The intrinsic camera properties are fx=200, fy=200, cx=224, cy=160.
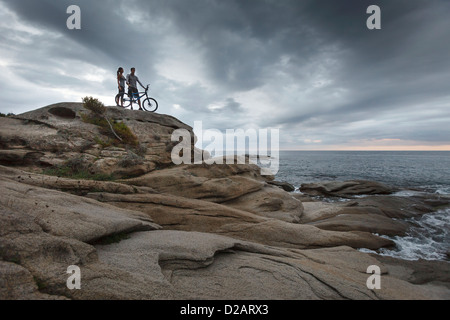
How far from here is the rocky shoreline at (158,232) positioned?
4.84 metres

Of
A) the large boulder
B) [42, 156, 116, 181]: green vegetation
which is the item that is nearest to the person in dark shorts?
the large boulder

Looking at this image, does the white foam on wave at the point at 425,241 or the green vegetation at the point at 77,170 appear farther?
the green vegetation at the point at 77,170

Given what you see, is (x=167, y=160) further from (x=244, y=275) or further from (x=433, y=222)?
(x=433, y=222)

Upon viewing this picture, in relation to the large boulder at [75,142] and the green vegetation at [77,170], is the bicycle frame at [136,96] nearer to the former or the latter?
the large boulder at [75,142]

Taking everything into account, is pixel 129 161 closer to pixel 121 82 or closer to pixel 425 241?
pixel 121 82

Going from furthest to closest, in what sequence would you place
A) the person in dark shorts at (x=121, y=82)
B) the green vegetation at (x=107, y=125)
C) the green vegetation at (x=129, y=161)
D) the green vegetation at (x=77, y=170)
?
the person in dark shorts at (x=121, y=82)
the green vegetation at (x=107, y=125)
the green vegetation at (x=129, y=161)
the green vegetation at (x=77, y=170)

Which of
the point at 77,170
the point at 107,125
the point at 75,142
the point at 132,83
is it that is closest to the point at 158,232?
the point at 77,170

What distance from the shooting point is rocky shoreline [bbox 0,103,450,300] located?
4.84 m

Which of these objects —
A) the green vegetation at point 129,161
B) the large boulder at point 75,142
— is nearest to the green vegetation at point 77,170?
the large boulder at point 75,142

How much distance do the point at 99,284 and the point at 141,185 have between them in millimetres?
9155

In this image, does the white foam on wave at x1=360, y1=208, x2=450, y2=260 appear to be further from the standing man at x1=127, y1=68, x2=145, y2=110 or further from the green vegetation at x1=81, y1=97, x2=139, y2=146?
the standing man at x1=127, y1=68, x2=145, y2=110

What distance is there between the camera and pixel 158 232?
8.52 m

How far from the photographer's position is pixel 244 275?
21.0 feet

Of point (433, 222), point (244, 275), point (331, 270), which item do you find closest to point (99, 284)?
point (244, 275)
